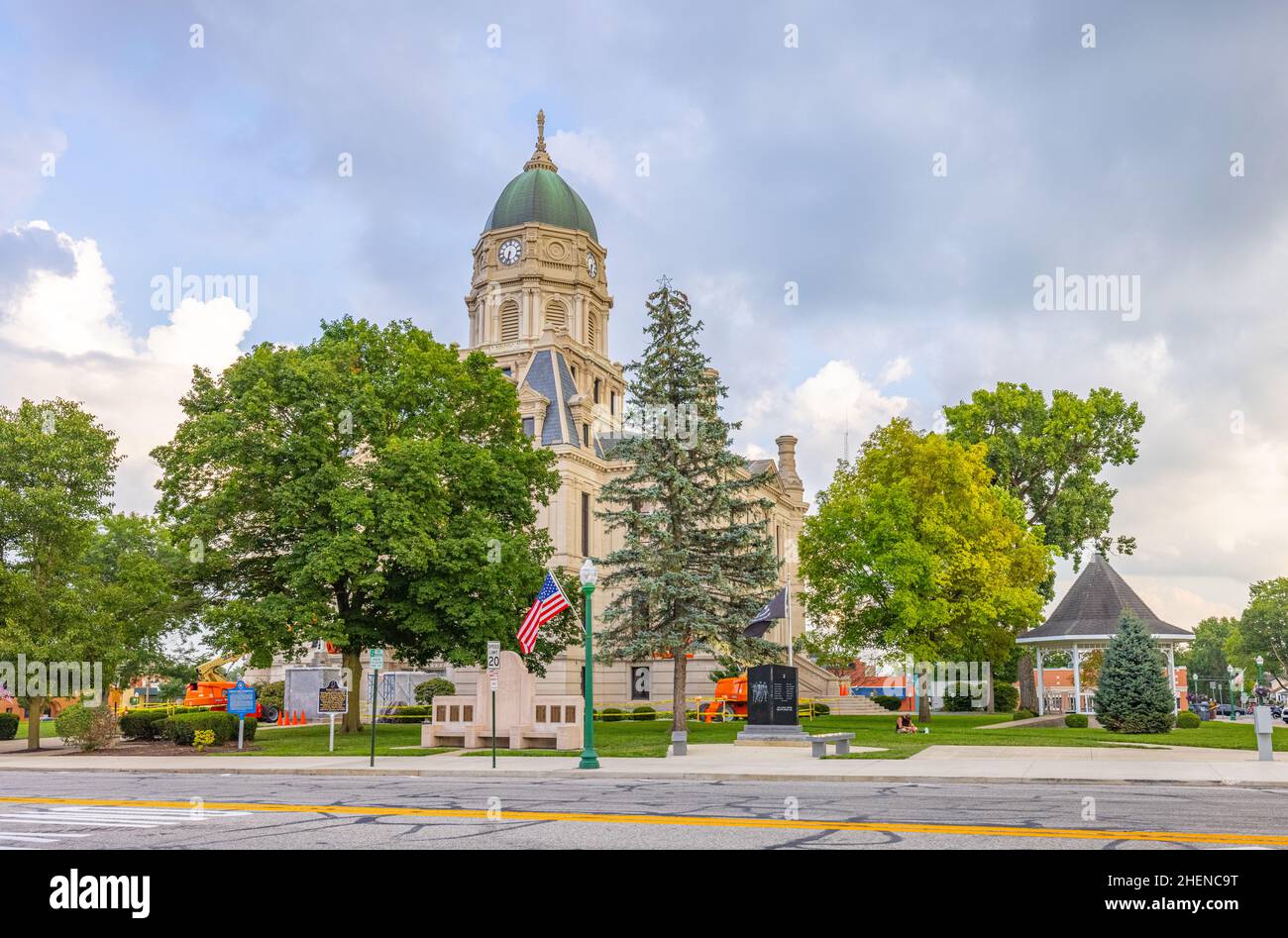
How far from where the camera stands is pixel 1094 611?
1871 inches

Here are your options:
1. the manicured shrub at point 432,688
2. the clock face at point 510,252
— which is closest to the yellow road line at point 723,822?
the manicured shrub at point 432,688

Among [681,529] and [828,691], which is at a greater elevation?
[681,529]

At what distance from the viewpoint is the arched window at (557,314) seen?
241 feet

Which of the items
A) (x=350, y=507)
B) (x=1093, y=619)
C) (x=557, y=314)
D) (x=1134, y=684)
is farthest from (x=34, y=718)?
(x=557, y=314)

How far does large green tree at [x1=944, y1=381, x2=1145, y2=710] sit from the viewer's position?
181 feet

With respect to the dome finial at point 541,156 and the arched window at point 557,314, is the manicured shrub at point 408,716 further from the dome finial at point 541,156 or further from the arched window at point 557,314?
the dome finial at point 541,156

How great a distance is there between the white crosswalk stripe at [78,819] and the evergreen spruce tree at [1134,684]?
28.0 m

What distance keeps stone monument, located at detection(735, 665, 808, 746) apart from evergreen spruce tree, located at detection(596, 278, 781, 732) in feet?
5.72

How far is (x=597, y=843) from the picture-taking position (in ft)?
36.1

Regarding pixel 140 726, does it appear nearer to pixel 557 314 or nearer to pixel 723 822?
pixel 723 822

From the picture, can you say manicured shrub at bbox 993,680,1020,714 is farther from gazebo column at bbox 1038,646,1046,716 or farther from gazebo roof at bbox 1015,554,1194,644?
gazebo roof at bbox 1015,554,1194,644

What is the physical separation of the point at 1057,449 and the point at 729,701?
2079 centimetres
